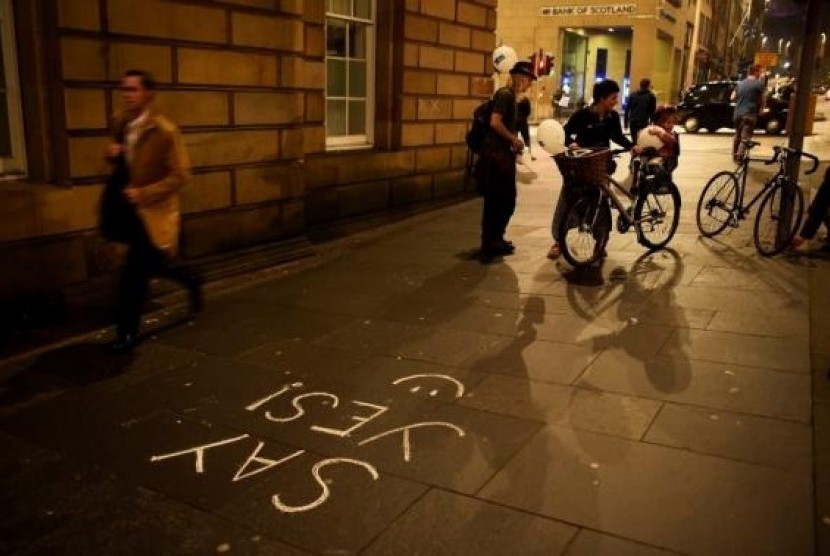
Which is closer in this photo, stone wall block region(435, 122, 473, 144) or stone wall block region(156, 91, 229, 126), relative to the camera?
stone wall block region(156, 91, 229, 126)

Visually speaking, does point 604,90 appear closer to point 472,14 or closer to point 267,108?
point 267,108

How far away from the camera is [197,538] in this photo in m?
3.22

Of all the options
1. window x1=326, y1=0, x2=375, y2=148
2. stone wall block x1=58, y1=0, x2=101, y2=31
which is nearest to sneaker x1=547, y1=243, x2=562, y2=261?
window x1=326, y1=0, x2=375, y2=148

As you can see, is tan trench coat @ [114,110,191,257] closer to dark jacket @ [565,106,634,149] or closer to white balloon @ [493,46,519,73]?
dark jacket @ [565,106,634,149]

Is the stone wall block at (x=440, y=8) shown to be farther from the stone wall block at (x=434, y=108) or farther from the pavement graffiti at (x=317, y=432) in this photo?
the pavement graffiti at (x=317, y=432)

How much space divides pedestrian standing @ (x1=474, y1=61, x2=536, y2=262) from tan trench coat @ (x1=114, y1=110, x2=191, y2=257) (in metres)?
3.50

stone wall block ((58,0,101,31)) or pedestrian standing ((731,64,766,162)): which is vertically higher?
stone wall block ((58,0,101,31))

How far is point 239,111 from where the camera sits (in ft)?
25.8

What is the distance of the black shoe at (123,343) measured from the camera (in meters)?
5.50

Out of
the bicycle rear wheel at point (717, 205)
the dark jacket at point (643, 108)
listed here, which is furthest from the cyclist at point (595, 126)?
the dark jacket at point (643, 108)

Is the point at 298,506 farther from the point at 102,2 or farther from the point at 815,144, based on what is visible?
the point at 815,144

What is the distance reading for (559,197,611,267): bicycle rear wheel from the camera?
7.66 m

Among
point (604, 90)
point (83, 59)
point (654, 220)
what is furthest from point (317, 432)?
point (654, 220)

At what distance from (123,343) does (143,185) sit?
1.08 metres
